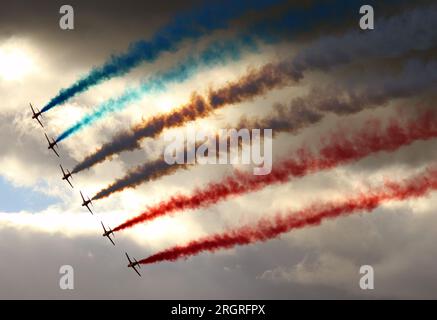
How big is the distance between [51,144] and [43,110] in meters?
13.3

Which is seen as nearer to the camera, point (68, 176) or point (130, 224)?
point (130, 224)

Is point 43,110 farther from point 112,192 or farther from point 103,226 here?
point 103,226

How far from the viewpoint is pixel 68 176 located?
9931 centimetres

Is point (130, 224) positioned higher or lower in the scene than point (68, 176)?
lower

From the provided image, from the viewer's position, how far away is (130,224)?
88.8 m

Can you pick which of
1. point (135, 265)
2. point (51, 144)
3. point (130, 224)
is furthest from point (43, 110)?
point (135, 265)

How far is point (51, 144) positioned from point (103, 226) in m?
15.1
